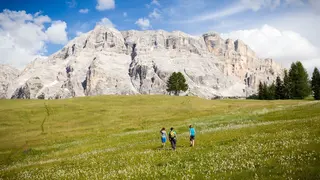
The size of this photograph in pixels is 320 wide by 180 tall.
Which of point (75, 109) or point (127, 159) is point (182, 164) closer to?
point (127, 159)

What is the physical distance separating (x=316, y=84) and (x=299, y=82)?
618 cm

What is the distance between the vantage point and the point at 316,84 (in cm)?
10962

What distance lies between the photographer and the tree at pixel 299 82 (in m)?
111

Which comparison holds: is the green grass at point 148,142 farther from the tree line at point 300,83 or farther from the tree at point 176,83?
the tree line at point 300,83

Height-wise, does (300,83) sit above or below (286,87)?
above

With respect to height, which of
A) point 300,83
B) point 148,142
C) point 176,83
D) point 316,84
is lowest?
point 148,142

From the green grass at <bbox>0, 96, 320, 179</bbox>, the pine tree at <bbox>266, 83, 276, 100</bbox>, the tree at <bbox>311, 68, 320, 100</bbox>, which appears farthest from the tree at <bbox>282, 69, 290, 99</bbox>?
the green grass at <bbox>0, 96, 320, 179</bbox>

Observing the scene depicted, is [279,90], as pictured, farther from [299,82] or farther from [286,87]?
[299,82]

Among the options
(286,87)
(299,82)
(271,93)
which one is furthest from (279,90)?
(299,82)

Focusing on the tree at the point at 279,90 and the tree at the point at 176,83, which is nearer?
the tree at the point at 279,90

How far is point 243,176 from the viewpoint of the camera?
44.2 feet

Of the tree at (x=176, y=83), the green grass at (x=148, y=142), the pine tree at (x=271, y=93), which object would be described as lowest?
the green grass at (x=148, y=142)

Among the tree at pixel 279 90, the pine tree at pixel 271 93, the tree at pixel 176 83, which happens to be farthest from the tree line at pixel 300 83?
the tree at pixel 176 83

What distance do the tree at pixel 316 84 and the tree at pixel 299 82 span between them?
2500mm
